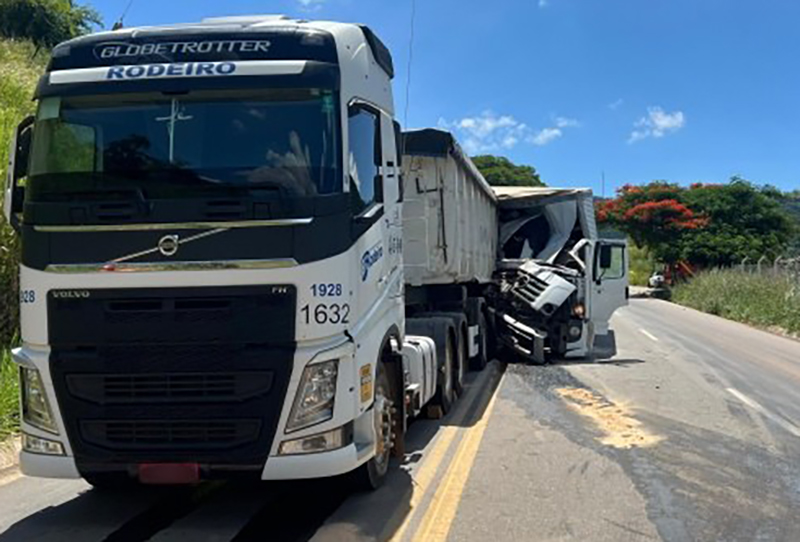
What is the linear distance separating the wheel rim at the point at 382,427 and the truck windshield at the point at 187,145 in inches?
63.5

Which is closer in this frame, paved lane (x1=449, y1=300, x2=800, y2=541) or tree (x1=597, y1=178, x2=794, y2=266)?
paved lane (x1=449, y1=300, x2=800, y2=541)

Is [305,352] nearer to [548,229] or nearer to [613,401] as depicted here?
[613,401]

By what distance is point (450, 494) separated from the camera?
6184 millimetres

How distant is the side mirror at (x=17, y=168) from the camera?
5691 mm

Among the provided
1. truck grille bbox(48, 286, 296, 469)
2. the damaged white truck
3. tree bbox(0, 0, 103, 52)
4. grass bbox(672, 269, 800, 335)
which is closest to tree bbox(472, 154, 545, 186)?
grass bbox(672, 269, 800, 335)

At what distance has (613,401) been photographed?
10539 mm

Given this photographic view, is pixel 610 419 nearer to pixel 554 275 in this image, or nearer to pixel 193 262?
pixel 193 262

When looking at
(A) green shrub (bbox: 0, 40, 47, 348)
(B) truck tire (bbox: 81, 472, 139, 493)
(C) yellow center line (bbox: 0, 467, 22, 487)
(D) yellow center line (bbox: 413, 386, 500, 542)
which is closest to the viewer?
(D) yellow center line (bbox: 413, 386, 500, 542)

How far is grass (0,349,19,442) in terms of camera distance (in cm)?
797

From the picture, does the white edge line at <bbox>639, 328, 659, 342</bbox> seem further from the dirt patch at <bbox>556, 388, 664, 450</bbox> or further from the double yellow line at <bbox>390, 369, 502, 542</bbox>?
the double yellow line at <bbox>390, 369, 502, 542</bbox>

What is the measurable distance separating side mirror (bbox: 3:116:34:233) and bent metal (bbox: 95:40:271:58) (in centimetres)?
75

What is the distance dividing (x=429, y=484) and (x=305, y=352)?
1.85 metres

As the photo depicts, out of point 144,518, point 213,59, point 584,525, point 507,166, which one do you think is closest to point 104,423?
point 144,518

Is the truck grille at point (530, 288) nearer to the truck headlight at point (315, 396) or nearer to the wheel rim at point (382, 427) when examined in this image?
the wheel rim at point (382, 427)
